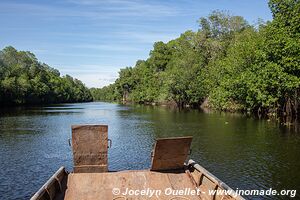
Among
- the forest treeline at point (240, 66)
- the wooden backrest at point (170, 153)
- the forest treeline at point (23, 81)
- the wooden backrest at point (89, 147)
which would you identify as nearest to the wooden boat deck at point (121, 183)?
the wooden backrest at point (170, 153)

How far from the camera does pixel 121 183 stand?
1186 cm

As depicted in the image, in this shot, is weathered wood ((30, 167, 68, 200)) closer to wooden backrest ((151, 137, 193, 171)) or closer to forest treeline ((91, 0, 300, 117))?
wooden backrest ((151, 137, 193, 171))

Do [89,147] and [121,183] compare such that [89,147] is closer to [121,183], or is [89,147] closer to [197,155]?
[121,183]

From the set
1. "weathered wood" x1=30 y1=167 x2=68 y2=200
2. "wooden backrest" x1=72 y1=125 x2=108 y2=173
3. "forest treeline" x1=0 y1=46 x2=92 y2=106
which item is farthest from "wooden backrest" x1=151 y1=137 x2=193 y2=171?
"forest treeline" x1=0 y1=46 x2=92 y2=106

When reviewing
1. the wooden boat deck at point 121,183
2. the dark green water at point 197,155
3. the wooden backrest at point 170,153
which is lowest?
the dark green water at point 197,155

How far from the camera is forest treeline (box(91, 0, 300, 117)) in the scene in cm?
3680

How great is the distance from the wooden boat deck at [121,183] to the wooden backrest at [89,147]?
466 mm

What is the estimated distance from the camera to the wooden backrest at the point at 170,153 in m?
11.9

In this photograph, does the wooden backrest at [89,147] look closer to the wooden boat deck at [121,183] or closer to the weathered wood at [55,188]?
the wooden boat deck at [121,183]

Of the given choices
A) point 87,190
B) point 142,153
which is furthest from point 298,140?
point 87,190

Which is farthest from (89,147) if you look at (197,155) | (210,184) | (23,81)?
(23,81)

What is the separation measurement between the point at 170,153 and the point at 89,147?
114 inches

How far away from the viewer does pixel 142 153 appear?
25094mm

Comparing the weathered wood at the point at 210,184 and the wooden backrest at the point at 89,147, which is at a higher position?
the wooden backrest at the point at 89,147
